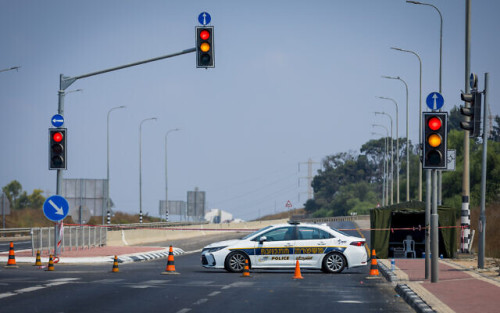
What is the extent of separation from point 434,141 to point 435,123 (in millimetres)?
428

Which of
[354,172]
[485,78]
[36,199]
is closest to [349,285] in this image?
[485,78]

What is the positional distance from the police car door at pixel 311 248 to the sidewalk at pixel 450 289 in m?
1.98

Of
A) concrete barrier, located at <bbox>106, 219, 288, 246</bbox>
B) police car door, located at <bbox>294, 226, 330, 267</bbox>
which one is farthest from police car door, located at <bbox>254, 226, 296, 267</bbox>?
concrete barrier, located at <bbox>106, 219, 288, 246</bbox>

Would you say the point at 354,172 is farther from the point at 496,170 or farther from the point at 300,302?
the point at 300,302

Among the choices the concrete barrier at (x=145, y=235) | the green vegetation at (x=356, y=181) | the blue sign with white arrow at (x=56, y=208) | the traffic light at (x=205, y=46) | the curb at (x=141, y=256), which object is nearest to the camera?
the traffic light at (x=205, y=46)

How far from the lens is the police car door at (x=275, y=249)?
26.5 meters

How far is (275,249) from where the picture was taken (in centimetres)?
2655

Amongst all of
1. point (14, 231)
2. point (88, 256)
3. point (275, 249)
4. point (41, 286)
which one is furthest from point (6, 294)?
point (14, 231)

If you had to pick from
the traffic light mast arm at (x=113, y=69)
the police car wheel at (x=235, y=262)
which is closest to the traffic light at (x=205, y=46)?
the traffic light mast arm at (x=113, y=69)

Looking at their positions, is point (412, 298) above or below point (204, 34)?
below

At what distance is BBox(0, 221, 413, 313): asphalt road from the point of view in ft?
53.2

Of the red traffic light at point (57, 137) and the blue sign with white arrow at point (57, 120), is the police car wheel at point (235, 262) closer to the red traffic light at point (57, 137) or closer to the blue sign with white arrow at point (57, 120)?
the red traffic light at point (57, 137)

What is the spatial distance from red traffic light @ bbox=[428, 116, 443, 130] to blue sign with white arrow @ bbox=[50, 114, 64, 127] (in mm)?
14336

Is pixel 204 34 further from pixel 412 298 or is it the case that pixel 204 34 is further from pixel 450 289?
pixel 412 298
